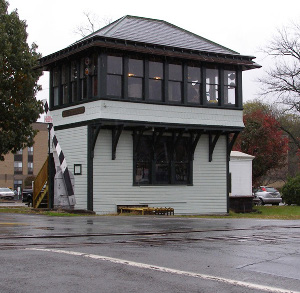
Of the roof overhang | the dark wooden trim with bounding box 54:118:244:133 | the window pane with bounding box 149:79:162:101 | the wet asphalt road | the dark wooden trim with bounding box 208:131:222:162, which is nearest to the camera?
the wet asphalt road

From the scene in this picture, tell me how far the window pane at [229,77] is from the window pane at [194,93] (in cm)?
167

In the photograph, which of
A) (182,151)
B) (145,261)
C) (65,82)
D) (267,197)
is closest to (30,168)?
(267,197)

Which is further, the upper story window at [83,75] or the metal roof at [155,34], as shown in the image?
the metal roof at [155,34]

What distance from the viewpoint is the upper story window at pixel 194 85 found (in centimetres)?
2594

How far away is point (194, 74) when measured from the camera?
26.2 meters

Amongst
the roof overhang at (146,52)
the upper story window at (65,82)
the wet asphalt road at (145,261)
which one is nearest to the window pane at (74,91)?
the upper story window at (65,82)

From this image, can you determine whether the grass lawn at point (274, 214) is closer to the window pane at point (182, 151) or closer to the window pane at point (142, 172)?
the window pane at point (182, 151)

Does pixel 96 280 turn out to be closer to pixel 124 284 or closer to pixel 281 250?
pixel 124 284

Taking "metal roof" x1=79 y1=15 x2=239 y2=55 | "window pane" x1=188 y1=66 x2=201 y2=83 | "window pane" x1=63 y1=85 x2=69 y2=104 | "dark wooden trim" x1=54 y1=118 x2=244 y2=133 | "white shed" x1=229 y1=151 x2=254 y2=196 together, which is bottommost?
"white shed" x1=229 y1=151 x2=254 y2=196

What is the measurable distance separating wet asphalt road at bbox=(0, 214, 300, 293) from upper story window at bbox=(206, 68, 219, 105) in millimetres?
14923

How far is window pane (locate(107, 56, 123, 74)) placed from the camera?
23797mm

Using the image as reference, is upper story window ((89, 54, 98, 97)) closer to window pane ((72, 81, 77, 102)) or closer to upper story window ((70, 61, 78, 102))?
upper story window ((70, 61, 78, 102))

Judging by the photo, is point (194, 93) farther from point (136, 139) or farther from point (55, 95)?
point (55, 95)

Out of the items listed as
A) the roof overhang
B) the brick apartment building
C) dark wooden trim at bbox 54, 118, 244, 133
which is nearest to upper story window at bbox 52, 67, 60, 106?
the roof overhang
